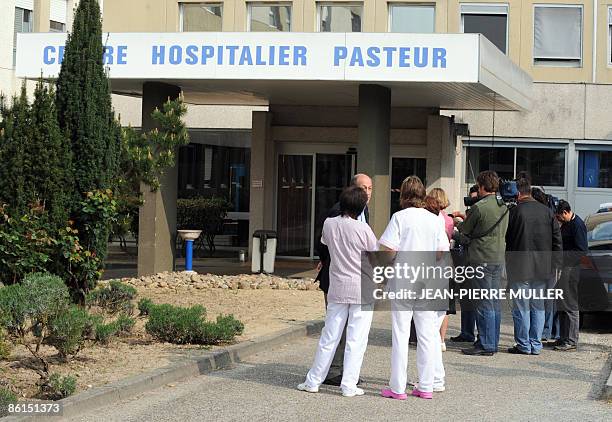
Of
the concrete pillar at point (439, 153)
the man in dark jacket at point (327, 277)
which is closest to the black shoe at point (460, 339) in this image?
the man in dark jacket at point (327, 277)

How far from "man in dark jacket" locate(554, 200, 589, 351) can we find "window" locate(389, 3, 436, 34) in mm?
13264

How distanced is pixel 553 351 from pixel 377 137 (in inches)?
293

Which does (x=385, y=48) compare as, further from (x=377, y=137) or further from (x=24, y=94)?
(x=24, y=94)

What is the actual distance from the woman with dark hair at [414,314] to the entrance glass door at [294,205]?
14952 millimetres

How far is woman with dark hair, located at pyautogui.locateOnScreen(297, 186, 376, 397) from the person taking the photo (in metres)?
8.93

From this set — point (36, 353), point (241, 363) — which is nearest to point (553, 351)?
point (241, 363)

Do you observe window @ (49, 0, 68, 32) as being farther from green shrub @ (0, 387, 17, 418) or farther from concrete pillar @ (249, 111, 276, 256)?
green shrub @ (0, 387, 17, 418)

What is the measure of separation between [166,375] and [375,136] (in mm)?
10115

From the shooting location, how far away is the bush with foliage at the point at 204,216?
26.7 metres

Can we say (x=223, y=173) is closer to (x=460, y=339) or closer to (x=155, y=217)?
(x=155, y=217)

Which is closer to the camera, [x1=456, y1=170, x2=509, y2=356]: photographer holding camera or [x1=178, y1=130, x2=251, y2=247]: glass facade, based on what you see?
[x1=456, y1=170, x2=509, y2=356]: photographer holding camera

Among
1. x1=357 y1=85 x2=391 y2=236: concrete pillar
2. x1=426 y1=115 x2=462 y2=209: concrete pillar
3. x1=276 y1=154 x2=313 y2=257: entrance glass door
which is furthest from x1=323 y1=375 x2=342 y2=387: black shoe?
x1=276 y1=154 x2=313 y2=257: entrance glass door

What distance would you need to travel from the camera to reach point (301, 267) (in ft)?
75.8

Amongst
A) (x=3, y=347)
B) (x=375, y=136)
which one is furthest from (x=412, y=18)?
(x=3, y=347)
